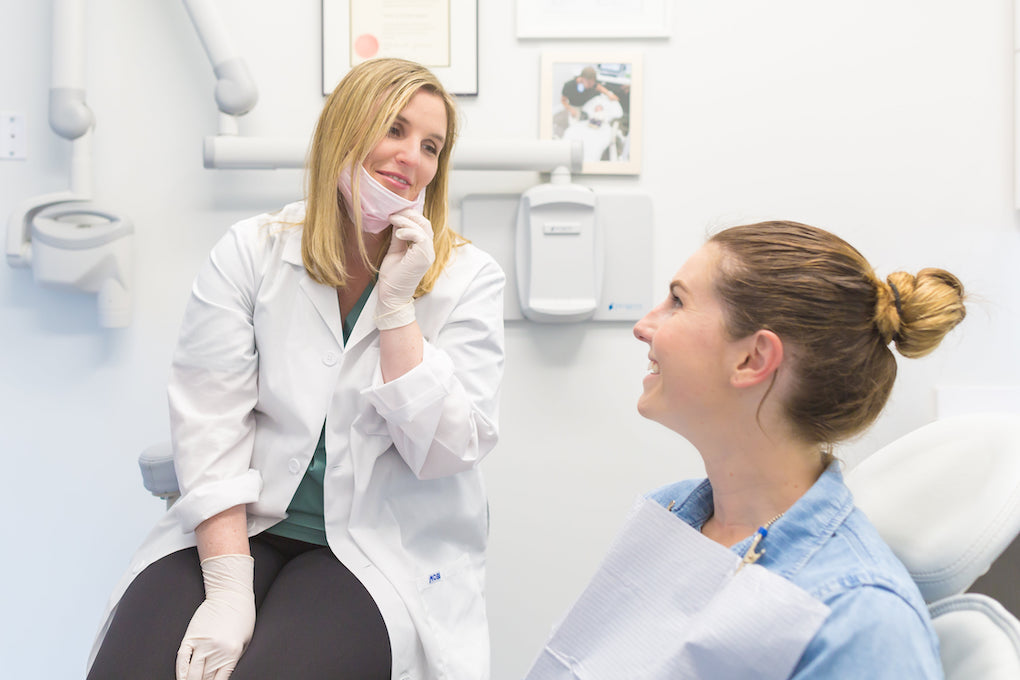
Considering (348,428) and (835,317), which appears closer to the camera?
(835,317)

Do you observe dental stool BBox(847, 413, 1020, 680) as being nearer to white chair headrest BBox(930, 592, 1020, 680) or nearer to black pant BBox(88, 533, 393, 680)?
white chair headrest BBox(930, 592, 1020, 680)

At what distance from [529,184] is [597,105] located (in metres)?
0.22

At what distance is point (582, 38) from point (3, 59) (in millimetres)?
1225

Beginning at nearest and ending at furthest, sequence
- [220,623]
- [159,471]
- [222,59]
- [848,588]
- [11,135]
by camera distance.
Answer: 1. [848,588]
2. [220,623]
3. [159,471]
4. [222,59]
5. [11,135]

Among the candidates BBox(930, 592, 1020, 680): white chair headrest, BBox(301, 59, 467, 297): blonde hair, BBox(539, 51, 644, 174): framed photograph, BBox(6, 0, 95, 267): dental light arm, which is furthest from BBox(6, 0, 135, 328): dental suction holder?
BBox(930, 592, 1020, 680): white chair headrest

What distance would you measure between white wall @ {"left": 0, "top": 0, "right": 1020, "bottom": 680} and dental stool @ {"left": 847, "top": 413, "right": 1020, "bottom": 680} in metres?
0.92

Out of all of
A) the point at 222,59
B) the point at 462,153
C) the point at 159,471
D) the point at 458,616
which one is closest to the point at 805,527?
the point at 458,616

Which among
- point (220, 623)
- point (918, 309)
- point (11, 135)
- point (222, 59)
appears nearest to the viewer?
point (918, 309)

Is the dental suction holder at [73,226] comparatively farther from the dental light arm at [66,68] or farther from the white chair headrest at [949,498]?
the white chair headrest at [949,498]

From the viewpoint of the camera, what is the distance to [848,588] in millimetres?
650

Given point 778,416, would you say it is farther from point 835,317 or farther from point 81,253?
point 81,253

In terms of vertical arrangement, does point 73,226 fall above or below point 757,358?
above

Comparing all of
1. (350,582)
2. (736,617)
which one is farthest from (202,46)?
(736,617)

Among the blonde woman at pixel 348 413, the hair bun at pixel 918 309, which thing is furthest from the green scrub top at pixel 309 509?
the hair bun at pixel 918 309
